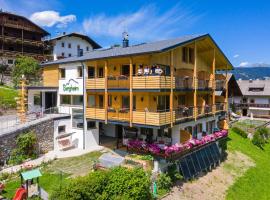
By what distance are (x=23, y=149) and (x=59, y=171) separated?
15.6 feet

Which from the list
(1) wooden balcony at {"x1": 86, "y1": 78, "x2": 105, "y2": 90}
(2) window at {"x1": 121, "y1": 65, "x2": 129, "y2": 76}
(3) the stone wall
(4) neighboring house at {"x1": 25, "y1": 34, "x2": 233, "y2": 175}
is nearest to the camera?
(3) the stone wall

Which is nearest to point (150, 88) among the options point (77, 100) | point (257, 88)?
Result: point (77, 100)

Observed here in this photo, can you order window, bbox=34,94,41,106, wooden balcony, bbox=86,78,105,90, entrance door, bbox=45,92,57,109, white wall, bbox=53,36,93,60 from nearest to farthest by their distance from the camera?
wooden balcony, bbox=86,78,105,90, entrance door, bbox=45,92,57,109, window, bbox=34,94,41,106, white wall, bbox=53,36,93,60

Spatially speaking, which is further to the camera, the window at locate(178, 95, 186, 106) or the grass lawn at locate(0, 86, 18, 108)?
the grass lawn at locate(0, 86, 18, 108)

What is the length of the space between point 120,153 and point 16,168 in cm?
902

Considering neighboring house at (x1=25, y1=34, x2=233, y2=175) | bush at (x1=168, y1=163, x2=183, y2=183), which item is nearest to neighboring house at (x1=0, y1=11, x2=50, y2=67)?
neighboring house at (x1=25, y1=34, x2=233, y2=175)

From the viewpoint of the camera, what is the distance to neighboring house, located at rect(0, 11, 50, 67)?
196 ft

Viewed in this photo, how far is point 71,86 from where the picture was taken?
96.3 ft

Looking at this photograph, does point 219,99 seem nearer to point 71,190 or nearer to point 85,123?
point 85,123

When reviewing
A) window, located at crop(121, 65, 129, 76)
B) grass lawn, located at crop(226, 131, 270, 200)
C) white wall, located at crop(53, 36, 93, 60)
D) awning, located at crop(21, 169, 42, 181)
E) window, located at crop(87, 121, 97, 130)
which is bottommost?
grass lawn, located at crop(226, 131, 270, 200)

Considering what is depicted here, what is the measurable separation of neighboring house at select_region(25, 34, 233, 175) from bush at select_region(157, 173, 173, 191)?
4.41 ft

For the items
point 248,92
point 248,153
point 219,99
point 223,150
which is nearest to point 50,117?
point 223,150

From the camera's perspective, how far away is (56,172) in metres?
20.8

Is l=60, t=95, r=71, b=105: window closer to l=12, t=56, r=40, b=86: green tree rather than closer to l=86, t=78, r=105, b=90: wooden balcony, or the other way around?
l=86, t=78, r=105, b=90: wooden balcony
